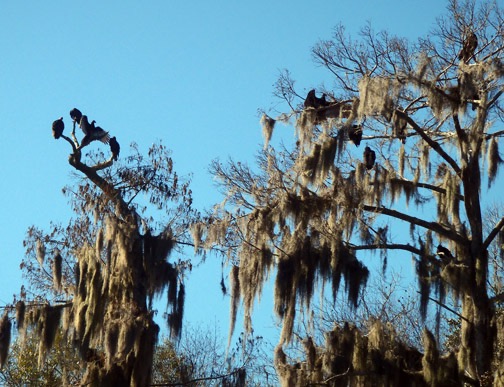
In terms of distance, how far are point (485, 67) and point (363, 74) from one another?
1.90 m

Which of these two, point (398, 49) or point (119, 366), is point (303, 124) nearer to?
point (398, 49)

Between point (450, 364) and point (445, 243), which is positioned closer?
point (450, 364)

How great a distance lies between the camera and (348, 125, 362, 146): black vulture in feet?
55.4

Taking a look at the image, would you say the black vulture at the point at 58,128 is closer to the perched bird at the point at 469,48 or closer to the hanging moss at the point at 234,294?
the hanging moss at the point at 234,294

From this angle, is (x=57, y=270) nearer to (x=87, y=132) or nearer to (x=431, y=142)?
(x=87, y=132)

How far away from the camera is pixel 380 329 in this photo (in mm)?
15891

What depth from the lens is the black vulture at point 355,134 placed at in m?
16.9

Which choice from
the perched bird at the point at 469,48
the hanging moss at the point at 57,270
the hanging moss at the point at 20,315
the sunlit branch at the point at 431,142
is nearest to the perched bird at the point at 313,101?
the sunlit branch at the point at 431,142

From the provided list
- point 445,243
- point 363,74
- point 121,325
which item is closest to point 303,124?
point 363,74

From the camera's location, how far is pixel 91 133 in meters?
19.2

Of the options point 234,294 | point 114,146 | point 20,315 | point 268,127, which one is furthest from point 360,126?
point 20,315

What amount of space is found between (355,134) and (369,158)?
415 millimetres

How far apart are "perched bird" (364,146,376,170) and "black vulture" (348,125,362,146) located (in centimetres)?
19

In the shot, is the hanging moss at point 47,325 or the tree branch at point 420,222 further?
the hanging moss at point 47,325
